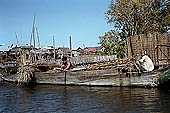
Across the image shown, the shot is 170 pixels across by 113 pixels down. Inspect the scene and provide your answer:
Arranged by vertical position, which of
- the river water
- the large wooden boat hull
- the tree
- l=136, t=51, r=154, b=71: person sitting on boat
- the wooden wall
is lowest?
the river water

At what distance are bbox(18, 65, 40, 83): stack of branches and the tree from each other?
Answer: 1440 cm

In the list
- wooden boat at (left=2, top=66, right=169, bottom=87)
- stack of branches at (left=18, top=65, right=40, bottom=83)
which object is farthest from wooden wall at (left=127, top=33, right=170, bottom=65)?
stack of branches at (left=18, top=65, right=40, bottom=83)

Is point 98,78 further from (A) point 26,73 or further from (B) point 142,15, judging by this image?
(B) point 142,15

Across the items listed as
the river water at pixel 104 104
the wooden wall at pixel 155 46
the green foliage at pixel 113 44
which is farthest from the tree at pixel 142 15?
the river water at pixel 104 104

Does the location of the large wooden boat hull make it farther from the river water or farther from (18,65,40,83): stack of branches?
the river water

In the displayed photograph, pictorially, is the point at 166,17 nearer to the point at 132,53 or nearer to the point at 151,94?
the point at 132,53

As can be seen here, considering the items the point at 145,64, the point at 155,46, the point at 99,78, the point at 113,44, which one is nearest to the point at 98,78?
the point at 99,78

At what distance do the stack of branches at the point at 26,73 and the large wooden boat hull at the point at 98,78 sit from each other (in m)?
0.39

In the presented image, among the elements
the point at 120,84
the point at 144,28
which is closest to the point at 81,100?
the point at 120,84

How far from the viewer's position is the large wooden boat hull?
49.9 feet

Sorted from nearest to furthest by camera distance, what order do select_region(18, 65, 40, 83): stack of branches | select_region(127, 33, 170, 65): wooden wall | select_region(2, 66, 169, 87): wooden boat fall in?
select_region(2, 66, 169, 87): wooden boat
select_region(127, 33, 170, 65): wooden wall
select_region(18, 65, 40, 83): stack of branches

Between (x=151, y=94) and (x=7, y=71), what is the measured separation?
16292mm

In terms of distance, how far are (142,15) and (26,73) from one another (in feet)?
56.3

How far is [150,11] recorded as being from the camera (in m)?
29.8
